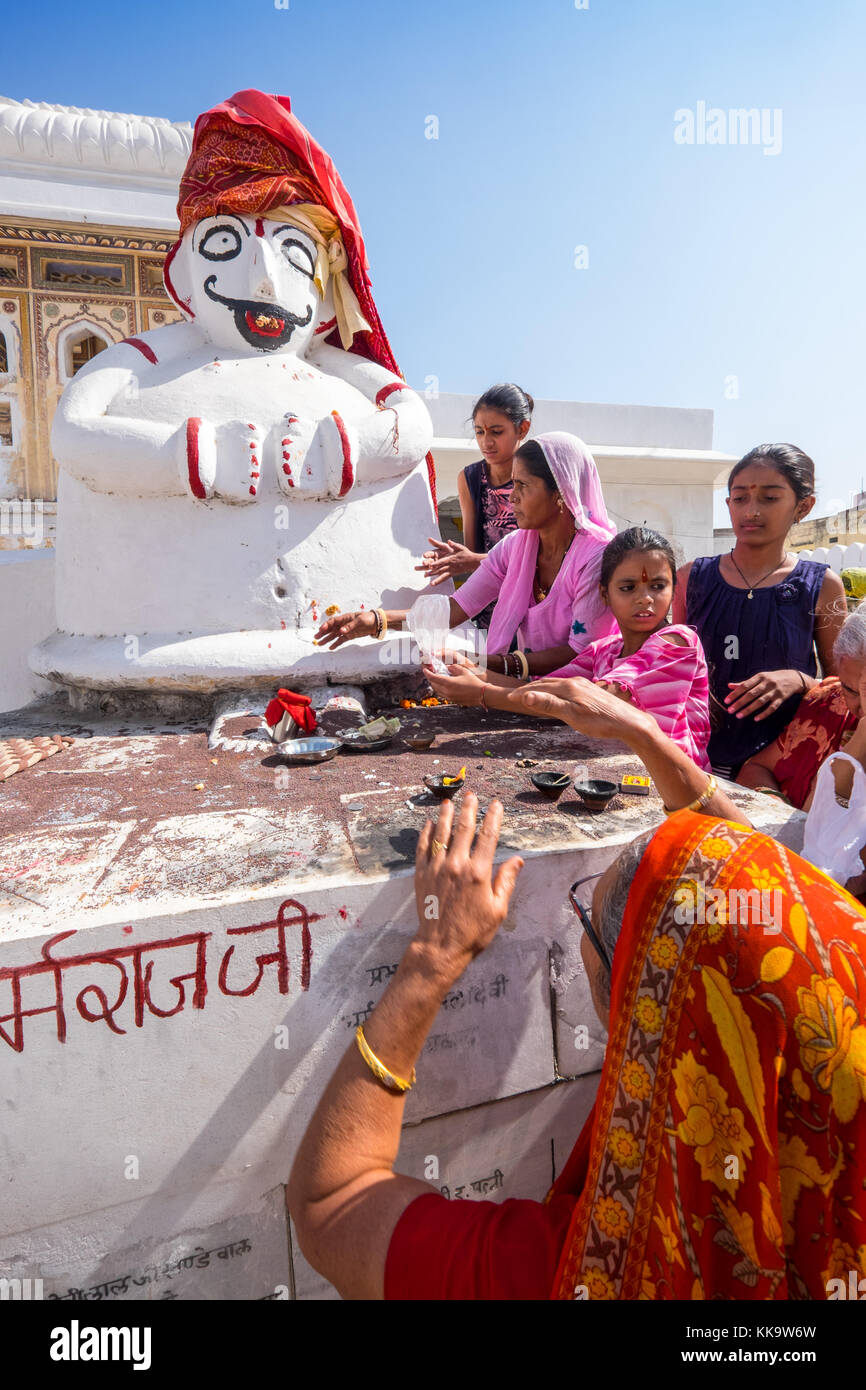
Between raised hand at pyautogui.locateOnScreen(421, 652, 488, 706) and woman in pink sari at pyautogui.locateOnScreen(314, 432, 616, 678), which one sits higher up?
woman in pink sari at pyautogui.locateOnScreen(314, 432, 616, 678)

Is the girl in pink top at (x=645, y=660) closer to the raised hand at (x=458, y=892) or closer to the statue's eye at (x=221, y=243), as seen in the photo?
the raised hand at (x=458, y=892)

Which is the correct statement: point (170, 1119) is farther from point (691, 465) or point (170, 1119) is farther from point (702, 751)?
point (691, 465)

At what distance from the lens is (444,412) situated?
32.6 feet

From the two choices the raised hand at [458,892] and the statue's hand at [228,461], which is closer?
the raised hand at [458,892]

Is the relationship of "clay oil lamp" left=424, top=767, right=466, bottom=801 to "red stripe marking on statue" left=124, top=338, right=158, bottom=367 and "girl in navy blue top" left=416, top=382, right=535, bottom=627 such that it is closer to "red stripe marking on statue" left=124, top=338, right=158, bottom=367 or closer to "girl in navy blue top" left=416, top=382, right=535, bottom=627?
"girl in navy blue top" left=416, top=382, right=535, bottom=627

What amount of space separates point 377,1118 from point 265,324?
319 centimetres

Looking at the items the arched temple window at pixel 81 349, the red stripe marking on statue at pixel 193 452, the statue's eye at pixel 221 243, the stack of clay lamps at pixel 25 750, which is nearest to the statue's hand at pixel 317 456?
the red stripe marking on statue at pixel 193 452

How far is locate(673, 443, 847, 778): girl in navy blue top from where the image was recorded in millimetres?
2666

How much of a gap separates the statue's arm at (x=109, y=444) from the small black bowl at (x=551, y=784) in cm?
195

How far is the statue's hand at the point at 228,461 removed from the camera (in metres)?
2.96

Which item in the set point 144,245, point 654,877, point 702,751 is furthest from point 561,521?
point 144,245

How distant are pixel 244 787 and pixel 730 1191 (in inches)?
63.5

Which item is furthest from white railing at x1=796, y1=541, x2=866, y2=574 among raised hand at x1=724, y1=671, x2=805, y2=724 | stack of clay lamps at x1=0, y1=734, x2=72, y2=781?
stack of clay lamps at x1=0, y1=734, x2=72, y2=781

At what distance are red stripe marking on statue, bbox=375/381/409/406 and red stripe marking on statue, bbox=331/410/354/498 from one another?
374mm
